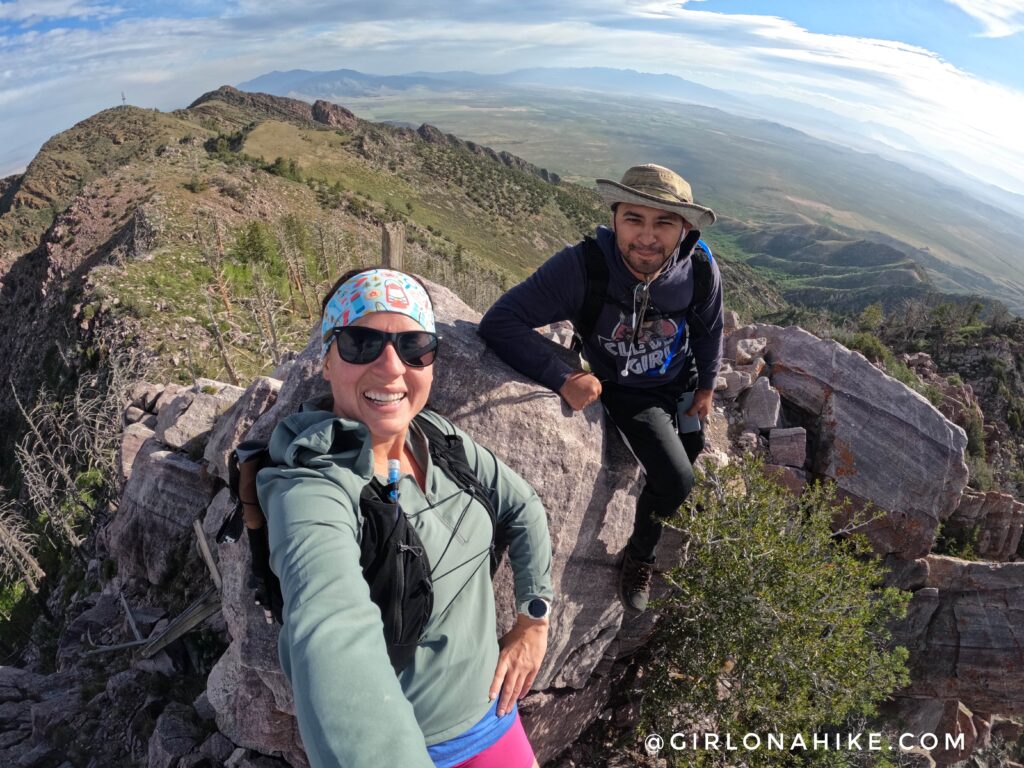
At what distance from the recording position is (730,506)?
5750mm

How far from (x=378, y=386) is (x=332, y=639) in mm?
1265

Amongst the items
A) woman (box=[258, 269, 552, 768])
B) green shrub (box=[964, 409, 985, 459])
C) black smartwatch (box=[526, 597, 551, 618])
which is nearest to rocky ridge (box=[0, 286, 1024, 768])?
black smartwatch (box=[526, 597, 551, 618])

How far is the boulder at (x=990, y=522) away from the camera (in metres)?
10.9

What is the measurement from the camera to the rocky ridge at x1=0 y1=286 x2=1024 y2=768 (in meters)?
4.65

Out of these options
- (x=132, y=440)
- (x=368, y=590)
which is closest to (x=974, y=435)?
(x=368, y=590)

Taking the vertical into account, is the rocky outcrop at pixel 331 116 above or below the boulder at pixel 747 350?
above

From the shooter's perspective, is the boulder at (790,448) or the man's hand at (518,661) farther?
the boulder at (790,448)

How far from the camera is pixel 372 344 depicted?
9.46 feet

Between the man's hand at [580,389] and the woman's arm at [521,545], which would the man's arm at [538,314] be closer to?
the man's hand at [580,389]

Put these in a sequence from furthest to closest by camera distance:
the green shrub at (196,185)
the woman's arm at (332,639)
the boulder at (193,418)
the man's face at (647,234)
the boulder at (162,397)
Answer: the green shrub at (196,185) → the boulder at (162,397) → the boulder at (193,418) → the man's face at (647,234) → the woman's arm at (332,639)

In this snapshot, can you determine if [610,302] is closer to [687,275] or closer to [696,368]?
[687,275]

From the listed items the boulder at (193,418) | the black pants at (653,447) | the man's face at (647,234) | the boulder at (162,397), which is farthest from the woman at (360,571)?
the boulder at (162,397)

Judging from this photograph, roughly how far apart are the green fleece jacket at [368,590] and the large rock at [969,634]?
35.3ft

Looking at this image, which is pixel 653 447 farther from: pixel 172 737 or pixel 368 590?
pixel 172 737
